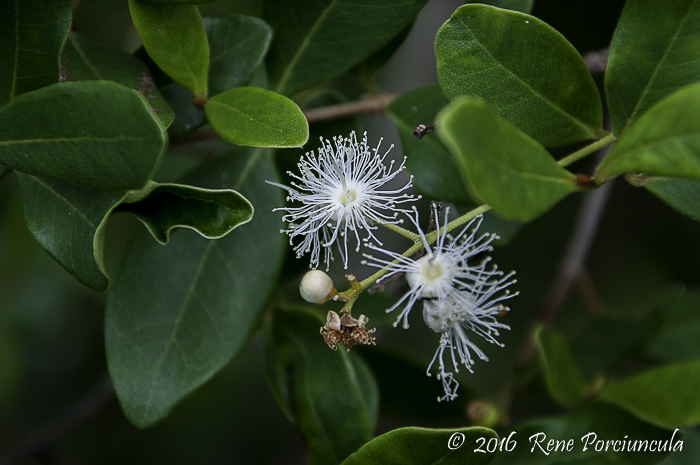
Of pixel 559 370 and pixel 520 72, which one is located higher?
pixel 520 72

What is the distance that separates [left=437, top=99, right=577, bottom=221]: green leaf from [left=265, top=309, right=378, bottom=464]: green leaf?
0.59 meters

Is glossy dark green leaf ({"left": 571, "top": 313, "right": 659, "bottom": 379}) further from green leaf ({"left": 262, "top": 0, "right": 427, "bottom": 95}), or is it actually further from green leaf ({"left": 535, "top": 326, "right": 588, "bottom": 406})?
green leaf ({"left": 262, "top": 0, "right": 427, "bottom": 95})

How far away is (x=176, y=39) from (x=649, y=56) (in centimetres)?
85

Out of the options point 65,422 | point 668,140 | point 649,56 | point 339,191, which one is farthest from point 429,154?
point 65,422

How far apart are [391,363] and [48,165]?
1171 millimetres

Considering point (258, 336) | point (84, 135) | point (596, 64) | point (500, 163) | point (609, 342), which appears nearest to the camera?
point (500, 163)

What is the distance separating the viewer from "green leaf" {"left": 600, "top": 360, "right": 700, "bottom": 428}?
1121mm

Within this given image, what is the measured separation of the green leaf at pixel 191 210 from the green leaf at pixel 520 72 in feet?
1.36

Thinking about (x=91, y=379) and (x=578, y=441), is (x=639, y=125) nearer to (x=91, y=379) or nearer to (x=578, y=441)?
(x=578, y=441)

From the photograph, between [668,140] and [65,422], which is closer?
[668,140]

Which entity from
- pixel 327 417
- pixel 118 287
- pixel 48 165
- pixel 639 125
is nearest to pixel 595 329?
pixel 327 417

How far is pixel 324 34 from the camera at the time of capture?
126 cm

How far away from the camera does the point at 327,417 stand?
1.24 meters

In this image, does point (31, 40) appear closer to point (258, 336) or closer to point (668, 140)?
point (668, 140)
